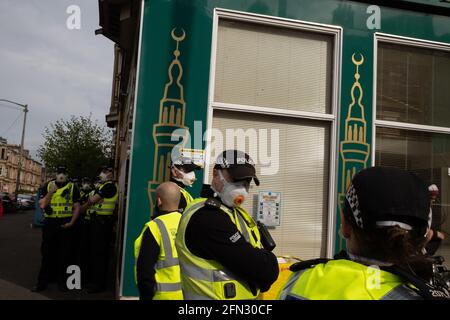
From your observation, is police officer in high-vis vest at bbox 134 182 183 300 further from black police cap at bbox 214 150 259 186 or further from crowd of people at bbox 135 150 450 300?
black police cap at bbox 214 150 259 186

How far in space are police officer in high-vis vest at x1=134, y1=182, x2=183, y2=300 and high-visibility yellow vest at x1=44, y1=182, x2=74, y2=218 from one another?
4.80 m

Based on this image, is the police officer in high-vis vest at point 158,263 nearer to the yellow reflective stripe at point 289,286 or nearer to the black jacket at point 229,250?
the black jacket at point 229,250

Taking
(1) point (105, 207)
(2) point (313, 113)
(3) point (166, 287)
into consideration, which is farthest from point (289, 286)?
(1) point (105, 207)

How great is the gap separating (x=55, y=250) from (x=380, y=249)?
6.86 meters

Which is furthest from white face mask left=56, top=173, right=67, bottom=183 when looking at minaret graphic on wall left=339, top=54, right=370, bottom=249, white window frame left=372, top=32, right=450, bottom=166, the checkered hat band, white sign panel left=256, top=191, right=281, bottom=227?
the checkered hat band

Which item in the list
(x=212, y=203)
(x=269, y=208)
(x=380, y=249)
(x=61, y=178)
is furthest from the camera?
(x=61, y=178)

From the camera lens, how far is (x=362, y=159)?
612cm

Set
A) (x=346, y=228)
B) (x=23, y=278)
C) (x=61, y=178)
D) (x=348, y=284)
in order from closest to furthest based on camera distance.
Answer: (x=348, y=284) < (x=346, y=228) < (x=61, y=178) < (x=23, y=278)

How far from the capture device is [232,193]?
257cm

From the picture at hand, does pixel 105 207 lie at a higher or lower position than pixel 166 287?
higher

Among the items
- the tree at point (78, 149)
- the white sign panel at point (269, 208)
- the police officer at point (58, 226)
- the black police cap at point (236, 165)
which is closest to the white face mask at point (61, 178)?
the police officer at point (58, 226)

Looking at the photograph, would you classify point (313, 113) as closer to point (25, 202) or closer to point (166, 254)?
point (166, 254)

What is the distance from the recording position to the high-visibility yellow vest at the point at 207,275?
A: 7.43ft
